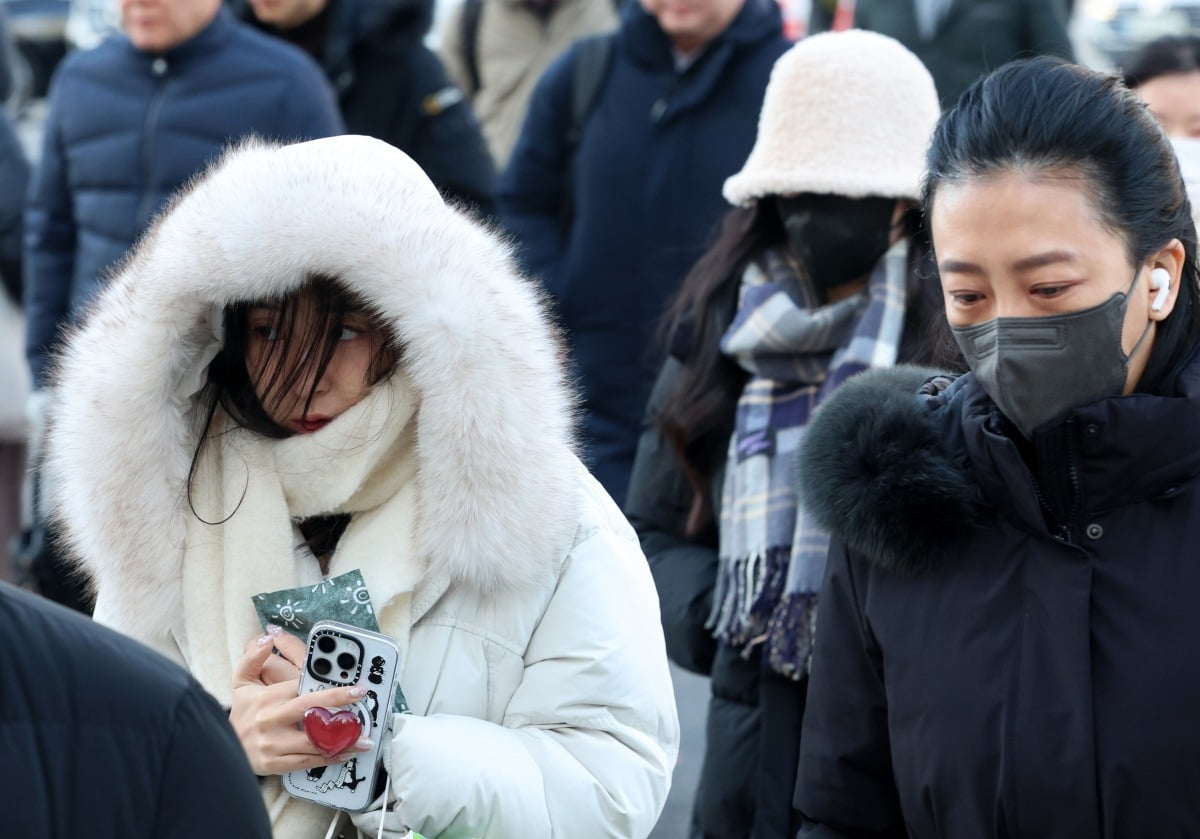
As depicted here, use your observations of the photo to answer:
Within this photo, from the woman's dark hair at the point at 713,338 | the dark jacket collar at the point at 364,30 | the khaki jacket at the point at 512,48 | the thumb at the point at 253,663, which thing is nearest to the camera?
the thumb at the point at 253,663

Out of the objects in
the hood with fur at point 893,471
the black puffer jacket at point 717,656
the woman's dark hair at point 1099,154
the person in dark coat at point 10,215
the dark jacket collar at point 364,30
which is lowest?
the person in dark coat at point 10,215

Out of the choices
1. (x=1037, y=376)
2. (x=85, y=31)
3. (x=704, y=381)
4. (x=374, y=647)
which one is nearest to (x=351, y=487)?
(x=374, y=647)

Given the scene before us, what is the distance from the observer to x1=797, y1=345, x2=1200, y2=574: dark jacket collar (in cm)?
219

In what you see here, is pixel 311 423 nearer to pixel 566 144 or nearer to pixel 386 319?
pixel 386 319

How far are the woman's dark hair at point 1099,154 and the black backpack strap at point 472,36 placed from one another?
4.86 metres

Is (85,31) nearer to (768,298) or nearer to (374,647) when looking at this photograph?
(768,298)

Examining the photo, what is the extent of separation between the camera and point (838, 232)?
3570 millimetres

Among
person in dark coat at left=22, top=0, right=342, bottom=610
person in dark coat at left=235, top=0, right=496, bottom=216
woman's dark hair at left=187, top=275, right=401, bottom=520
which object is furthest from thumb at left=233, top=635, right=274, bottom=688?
person in dark coat at left=235, top=0, right=496, bottom=216

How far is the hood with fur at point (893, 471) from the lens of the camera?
91.0 inches

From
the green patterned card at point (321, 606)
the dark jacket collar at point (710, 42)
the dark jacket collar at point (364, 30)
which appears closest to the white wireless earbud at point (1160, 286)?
the green patterned card at point (321, 606)

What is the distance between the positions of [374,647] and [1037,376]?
3.04ft

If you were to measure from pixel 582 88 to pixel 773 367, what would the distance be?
197cm

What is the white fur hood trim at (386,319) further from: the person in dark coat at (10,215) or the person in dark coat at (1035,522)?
the person in dark coat at (10,215)

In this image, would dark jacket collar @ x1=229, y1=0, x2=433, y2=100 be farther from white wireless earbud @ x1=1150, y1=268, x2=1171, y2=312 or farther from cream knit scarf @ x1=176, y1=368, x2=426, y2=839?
white wireless earbud @ x1=1150, y1=268, x2=1171, y2=312
